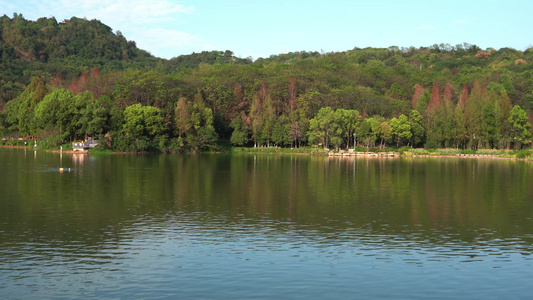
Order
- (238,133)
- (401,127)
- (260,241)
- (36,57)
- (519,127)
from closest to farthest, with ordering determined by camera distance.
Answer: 1. (260,241)
2. (519,127)
3. (401,127)
4. (238,133)
5. (36,57)

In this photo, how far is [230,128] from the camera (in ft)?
310

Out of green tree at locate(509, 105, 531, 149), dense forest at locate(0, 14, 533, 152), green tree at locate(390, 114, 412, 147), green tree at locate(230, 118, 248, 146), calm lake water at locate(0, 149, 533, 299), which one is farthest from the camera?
green tree at locate(230, 118, 248, 146)

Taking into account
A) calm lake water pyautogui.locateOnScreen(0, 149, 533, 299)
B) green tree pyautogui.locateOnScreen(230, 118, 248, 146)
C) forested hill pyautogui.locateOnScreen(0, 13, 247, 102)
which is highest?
forested hill pyautogui.locateOnScreen(0, 13, 247, 102)

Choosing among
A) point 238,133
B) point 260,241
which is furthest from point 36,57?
point 260,241

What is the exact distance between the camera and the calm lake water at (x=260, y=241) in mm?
14555

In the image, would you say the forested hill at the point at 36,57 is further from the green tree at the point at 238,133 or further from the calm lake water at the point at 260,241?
the calm lake water at the point at 260,241

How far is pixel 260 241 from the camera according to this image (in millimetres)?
19781

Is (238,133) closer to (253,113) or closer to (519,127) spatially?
(253,113)

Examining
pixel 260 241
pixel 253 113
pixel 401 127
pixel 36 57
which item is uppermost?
pixel 36 57

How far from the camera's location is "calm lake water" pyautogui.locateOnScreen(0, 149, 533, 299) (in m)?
14.6

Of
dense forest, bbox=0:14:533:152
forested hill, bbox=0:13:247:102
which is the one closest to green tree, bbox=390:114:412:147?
dense forest, bbox=0:14:533:152

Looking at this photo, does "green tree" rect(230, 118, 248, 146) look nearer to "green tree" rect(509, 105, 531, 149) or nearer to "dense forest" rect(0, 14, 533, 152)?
"dense forest" rect(0, 14, 533, 152)

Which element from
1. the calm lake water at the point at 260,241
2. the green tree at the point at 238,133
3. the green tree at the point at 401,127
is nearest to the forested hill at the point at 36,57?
the green tree at the point at 238,133

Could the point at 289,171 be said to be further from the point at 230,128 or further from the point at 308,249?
the point at 230,128
